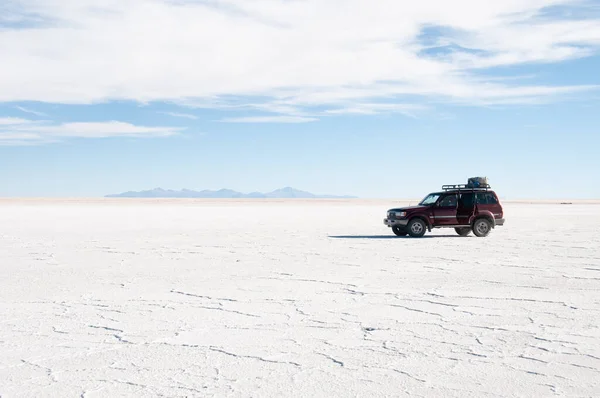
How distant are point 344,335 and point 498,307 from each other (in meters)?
2.98

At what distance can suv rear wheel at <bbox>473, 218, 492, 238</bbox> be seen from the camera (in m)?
24.3

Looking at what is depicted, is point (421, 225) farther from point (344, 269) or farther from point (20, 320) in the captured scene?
point (20, 320)

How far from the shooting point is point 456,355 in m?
6.94

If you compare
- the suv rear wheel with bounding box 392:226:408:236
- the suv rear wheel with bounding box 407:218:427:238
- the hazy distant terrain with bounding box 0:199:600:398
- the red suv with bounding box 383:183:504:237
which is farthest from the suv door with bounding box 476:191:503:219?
the hazy distant terrain with bounding box 0:199:600:398

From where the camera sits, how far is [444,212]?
24375 millimetres

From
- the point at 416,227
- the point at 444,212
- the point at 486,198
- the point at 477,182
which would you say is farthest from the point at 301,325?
→ the point at 477,182

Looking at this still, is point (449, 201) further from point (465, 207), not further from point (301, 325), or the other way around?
point (301, 325)

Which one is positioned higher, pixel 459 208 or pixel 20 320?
pixel 459 208

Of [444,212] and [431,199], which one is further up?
[431,199]

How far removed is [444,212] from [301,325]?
54.9 feet

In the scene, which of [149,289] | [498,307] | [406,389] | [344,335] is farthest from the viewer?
[149,289]

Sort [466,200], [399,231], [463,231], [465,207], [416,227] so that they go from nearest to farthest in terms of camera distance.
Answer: [416,227] < [465,207] < [466,200] < [399,231] < [463,231]

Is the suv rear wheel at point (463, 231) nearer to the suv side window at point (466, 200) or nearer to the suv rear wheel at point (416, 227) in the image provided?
the suv side window at point (466, 200)

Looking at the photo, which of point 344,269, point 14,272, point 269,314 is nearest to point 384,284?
point 344,269
